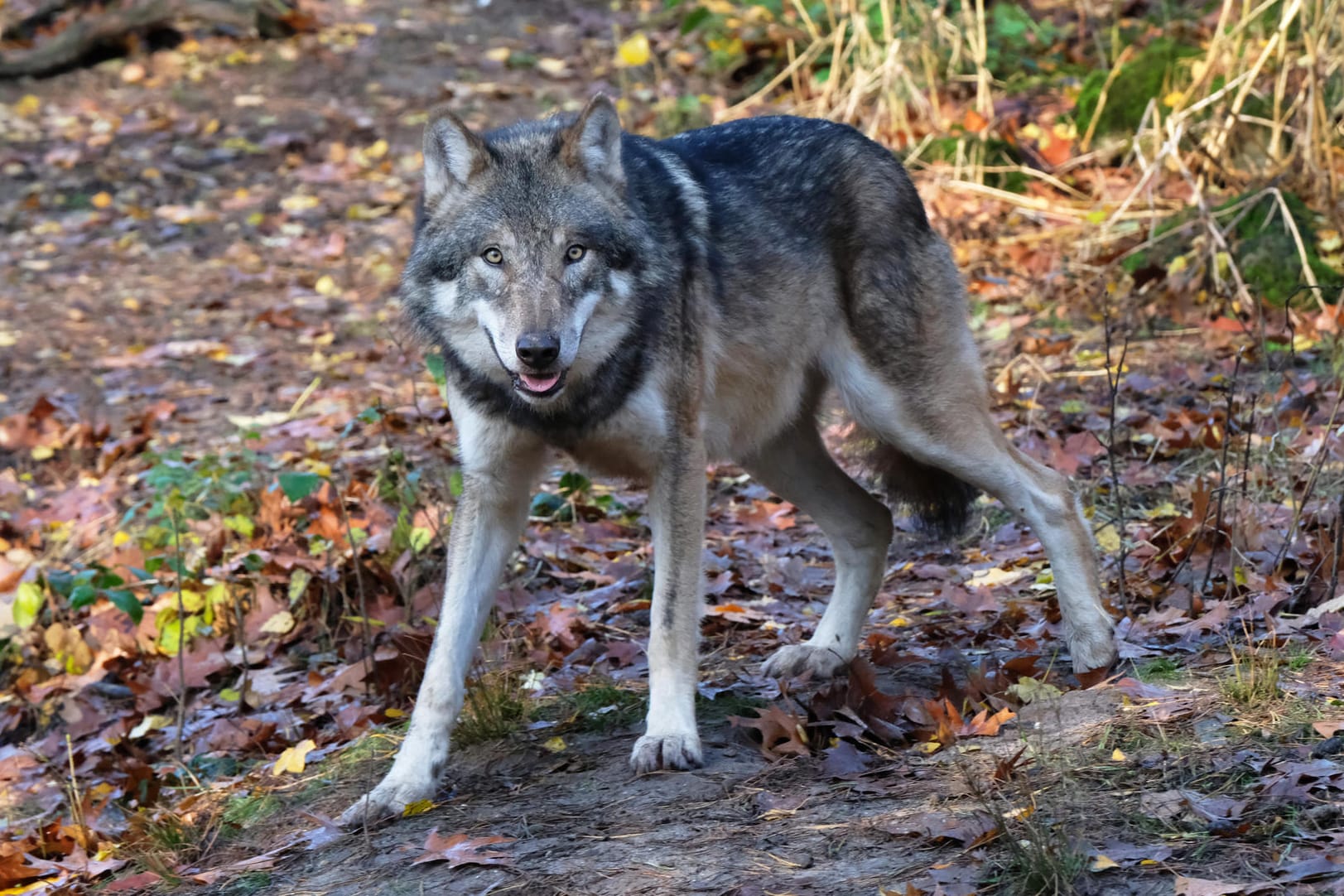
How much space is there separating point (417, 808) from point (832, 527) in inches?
76.3

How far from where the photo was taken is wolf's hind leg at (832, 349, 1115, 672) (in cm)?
466

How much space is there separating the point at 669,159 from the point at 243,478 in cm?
310

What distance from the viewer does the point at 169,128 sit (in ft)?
44.0

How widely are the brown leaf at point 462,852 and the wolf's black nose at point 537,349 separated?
50.4 inches

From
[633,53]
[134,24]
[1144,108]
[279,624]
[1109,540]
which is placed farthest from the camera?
[134,24]

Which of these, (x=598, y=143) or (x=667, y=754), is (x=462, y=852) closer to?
(x=667, y=754)

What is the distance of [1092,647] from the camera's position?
4375 millimetres

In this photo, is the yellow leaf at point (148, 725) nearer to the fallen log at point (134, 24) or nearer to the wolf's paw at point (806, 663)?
the wolf's paw at point (806, 663)

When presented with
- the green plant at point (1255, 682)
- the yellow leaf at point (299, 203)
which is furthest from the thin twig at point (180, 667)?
the yellow leaf at point (299, 203)

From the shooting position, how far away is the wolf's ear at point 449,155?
411 centimetres

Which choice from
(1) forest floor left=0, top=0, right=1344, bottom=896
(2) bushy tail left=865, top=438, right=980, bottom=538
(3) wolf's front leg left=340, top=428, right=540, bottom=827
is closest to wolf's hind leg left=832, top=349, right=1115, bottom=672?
(2) bushy tail left=865, top=438, right=980, bottom=538

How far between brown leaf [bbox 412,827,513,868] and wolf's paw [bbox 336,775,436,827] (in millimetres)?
322

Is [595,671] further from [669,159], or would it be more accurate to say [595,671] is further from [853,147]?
[853,147]

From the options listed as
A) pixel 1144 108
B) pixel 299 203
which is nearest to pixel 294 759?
pixel 1144 108
